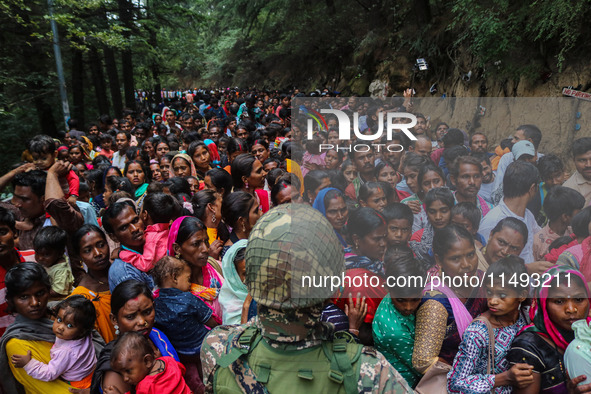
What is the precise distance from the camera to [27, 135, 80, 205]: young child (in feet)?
12.3

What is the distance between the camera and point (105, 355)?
186cm

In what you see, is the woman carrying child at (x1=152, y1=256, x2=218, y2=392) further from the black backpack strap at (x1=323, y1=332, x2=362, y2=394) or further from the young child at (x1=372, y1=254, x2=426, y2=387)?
the black backpack strap at (x1=323, y1=332, x2=362, y2=394)

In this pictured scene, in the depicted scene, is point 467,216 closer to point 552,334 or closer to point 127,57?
point 552,334

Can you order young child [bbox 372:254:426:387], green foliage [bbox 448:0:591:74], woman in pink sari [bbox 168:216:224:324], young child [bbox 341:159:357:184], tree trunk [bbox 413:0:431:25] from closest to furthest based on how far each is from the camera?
young child [bbox 372:254:426:387] < woman in pink sari [bbox 168:216:224:324] < young child [bbox 341:159:357:184] < green foliage [bbox 448:0:591:74] < tree trunk [bbox 413:0:431:25]

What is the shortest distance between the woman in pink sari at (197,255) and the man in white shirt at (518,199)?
75.7 inches

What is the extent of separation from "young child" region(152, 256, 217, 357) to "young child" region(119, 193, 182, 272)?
424 mm

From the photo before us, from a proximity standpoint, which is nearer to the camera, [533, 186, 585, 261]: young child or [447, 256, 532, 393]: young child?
[447, 256, 532, 393]: young child

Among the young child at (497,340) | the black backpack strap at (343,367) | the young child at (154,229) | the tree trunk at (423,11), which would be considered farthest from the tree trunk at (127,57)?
the black backpack strap at (343,367)

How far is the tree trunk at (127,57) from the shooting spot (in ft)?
36.9

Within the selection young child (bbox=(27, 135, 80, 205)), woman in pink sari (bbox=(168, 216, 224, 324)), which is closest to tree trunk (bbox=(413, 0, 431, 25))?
young child (bbox=(27, 135, 80, 205))

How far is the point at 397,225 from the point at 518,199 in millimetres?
1036

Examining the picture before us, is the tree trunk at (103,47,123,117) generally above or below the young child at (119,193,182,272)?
above

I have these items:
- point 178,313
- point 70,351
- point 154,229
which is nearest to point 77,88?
point 154,229

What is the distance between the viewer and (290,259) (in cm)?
102
